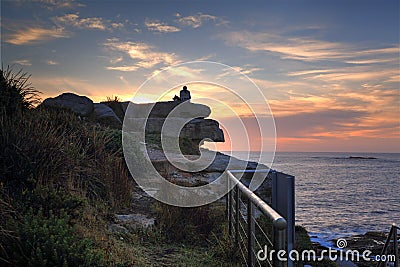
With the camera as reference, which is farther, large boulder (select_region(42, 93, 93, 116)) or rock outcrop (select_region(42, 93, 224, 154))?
rock outcrop (select_region(42, 93, 224, 154))

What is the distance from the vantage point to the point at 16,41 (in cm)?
970

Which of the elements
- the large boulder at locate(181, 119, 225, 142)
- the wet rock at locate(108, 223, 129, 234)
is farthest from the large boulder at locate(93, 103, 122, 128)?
the wet rock at locate(108, 223, 129, 234)

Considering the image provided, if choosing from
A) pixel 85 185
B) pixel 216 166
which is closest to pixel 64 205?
pixel 85 185

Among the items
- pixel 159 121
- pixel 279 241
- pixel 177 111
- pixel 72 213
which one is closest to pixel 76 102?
pixel 159 121

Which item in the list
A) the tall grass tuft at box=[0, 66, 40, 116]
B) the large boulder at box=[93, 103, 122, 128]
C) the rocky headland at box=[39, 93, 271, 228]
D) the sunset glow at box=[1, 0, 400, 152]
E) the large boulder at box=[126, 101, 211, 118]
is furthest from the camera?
the large boulder at box=[126, 101, 211, 118]

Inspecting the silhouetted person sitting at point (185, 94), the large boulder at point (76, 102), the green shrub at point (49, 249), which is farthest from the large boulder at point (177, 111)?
the green shrub at point (49, 249)

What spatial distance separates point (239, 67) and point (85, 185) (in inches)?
226

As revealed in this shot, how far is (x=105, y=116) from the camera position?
19.1 meters

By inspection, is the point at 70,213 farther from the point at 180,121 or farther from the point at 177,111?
the point at 177,111

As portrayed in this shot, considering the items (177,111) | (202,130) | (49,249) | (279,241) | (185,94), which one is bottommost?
(49,249)

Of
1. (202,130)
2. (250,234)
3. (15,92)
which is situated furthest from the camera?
(202,130)

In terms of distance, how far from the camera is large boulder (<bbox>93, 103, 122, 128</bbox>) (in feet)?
60.4

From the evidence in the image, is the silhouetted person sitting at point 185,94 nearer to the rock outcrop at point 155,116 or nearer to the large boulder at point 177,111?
the rock outcrop at point 155,116

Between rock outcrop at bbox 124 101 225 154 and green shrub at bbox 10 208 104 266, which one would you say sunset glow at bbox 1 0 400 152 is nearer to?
green shrub at bbox 10 208 104 266
